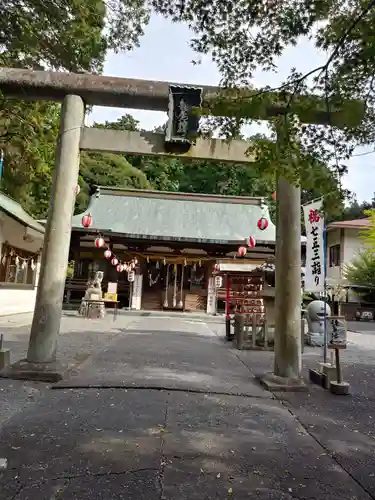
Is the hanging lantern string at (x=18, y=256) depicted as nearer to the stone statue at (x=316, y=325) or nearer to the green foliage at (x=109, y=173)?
the stone statue at (x=316, y=325)

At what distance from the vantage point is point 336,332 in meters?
5.72

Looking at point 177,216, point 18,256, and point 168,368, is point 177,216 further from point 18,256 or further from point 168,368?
point 168,368

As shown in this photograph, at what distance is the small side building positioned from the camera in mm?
12312

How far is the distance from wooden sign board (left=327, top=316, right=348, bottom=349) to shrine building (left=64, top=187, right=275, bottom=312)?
39.3 ft

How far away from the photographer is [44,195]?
72.6ft

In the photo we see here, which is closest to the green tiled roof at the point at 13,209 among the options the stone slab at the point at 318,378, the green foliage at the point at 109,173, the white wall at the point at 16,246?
the white wall at the point at 16,246

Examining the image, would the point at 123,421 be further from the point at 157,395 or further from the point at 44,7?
the point at 44,7

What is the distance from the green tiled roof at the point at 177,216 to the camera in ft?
63.7

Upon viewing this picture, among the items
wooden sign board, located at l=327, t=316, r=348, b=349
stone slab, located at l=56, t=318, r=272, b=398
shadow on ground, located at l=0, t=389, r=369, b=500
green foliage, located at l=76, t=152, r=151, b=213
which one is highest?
green foliage, located at l=76, t=152, r=151, b=213

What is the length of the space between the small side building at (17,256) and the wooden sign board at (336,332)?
9014mm

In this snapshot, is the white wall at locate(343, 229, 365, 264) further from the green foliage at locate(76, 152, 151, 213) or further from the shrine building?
the green foliage at locate(76, 152, 151, 213)

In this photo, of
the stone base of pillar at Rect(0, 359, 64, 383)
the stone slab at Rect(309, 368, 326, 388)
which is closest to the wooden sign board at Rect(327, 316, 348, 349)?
the stone slab at Rect(309, 368, 326, 388)

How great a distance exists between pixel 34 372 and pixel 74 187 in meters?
2.59

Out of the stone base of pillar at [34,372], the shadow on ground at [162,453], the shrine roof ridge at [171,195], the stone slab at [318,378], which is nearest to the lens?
the shadow on ground at [162,453]
